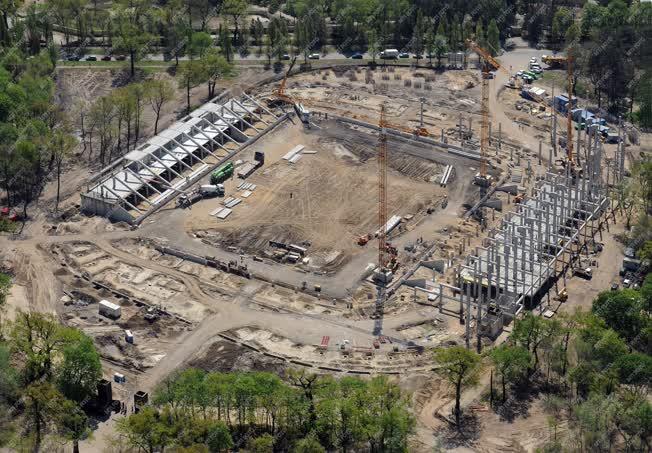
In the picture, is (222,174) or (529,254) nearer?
(529,254)

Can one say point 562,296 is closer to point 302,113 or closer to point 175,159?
point 175,159

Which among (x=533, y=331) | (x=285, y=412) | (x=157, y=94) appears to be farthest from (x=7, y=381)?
(x=157, y=94)

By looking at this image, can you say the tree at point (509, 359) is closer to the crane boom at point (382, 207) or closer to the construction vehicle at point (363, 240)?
the crane boom at point (382, 207)

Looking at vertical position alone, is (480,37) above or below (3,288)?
above

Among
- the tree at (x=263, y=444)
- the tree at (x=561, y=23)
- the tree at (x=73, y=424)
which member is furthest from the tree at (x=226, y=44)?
the tree at (x=263, y=444)

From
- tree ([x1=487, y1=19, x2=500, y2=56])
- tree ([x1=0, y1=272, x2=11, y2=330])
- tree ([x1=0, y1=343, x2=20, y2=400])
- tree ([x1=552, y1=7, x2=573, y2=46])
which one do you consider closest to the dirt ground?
tree ([x1=0, y1=272, x2=11, y2=330])
